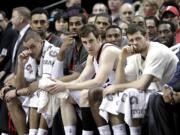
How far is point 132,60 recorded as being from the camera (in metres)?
7.80

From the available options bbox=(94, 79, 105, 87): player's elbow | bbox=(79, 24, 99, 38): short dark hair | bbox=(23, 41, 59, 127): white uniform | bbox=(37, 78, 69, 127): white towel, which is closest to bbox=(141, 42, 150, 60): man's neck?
bbox=(94, 79, 105, 87): player's elbow

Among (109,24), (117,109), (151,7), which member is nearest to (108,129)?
(117,109)

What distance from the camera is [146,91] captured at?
7.35 m

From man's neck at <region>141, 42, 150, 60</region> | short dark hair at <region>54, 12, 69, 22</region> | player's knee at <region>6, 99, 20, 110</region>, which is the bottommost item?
player's knee at <region>6, 99, 20, 110</region>

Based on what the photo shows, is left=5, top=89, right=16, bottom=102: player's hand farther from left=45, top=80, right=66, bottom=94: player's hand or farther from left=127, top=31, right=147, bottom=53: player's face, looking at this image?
left=127, top=31, right=147, bottom=53: player's face

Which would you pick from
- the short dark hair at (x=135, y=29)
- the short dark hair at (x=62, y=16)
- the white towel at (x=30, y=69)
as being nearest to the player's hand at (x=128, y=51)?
the short dark hair at (x=135, y=29)

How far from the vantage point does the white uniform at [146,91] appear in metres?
7.19

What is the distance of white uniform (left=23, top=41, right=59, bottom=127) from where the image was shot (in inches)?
336

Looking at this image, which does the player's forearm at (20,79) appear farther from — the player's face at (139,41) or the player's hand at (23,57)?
the player's face at (139,41)

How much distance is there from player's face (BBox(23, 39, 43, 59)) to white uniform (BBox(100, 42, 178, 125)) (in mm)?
1538

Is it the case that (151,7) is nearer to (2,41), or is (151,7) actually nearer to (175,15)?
(175,15)

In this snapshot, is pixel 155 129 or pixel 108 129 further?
pixel 108 129

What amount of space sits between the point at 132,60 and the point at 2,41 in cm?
369

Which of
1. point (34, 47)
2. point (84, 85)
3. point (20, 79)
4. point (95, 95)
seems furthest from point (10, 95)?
point (95, 95)
